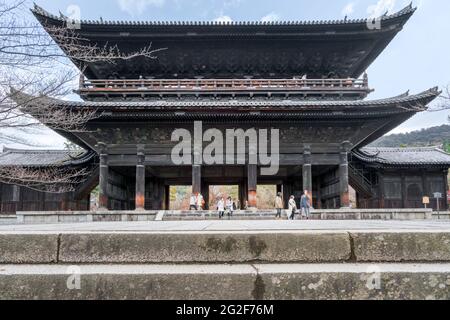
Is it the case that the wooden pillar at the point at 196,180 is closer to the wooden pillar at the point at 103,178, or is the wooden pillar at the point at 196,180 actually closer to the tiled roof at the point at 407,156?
the wooden pillar at the point at 103,178

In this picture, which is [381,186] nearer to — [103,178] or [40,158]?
[103,178]

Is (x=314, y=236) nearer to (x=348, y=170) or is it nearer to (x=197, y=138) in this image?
(x=197, y=138)

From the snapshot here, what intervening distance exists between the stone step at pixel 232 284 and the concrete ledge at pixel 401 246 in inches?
13.9

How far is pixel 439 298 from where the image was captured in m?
2.55

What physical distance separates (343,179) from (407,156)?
7.12 metres

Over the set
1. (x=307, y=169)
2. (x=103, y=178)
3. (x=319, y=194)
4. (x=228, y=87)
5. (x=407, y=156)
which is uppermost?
(x=228, y=87)

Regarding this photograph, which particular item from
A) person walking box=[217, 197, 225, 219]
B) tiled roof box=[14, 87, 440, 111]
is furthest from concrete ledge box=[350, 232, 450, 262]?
tiled roof box=[14, 87, 440, 111]

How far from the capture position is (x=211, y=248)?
2.99 m

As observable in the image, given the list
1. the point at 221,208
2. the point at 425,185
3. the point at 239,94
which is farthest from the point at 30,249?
the point at 425,185

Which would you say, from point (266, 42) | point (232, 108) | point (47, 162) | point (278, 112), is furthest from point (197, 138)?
point (47, 162)

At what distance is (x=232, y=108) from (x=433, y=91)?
A: 8136 millimetres

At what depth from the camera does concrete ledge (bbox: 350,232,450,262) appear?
300cm

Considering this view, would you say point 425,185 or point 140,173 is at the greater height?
point 140,173

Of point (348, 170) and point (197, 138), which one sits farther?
point (348, 170)
